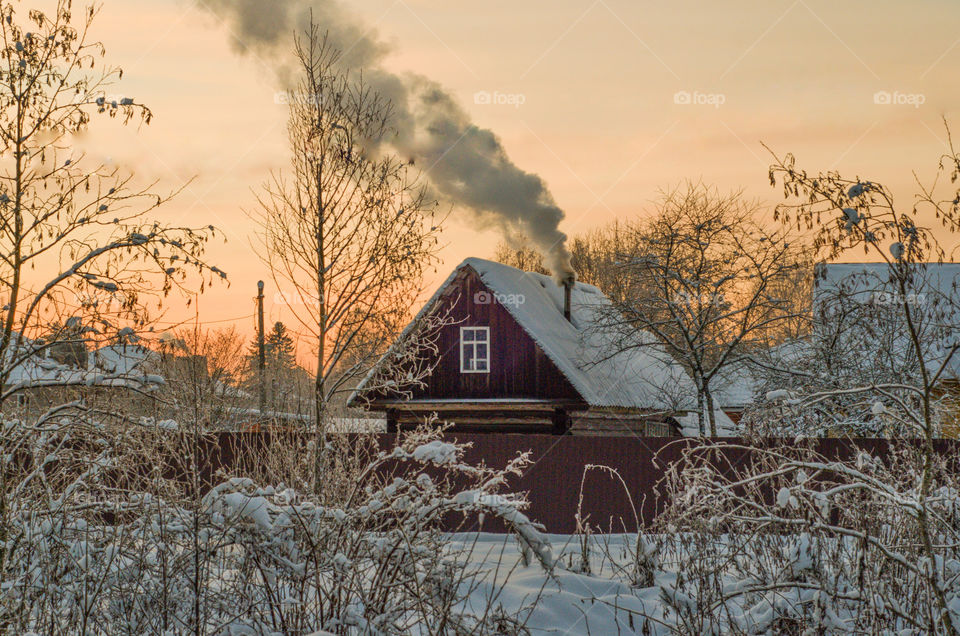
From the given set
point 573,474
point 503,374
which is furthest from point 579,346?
point 573,474

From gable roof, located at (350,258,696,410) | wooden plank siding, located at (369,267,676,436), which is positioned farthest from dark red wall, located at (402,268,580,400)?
gable roof, located at (350,258,696,410)

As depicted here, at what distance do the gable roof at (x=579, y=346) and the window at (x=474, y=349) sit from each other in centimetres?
101

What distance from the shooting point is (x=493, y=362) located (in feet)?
68.5

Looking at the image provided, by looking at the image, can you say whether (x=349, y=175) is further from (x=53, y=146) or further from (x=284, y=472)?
(x=284, y=472)

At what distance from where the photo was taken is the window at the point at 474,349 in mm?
21016

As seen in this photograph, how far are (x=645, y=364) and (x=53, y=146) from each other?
20308 mm

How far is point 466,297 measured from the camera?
2134 cm

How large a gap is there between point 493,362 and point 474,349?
61cm

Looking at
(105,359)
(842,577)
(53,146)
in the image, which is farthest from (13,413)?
(842,577)

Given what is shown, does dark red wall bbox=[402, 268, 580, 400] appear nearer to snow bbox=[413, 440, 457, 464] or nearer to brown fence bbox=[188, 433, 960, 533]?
brown fence bbox=[188, 433, 960, 533]

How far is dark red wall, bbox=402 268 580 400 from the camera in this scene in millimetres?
20266

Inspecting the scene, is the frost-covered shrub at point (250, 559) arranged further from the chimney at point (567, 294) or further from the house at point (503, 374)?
the chimney at point (567, 294)

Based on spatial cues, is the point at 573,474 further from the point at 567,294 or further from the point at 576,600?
the point at 567,294

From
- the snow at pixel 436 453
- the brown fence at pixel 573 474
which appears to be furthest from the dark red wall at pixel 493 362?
the snow at pixel 436 453
